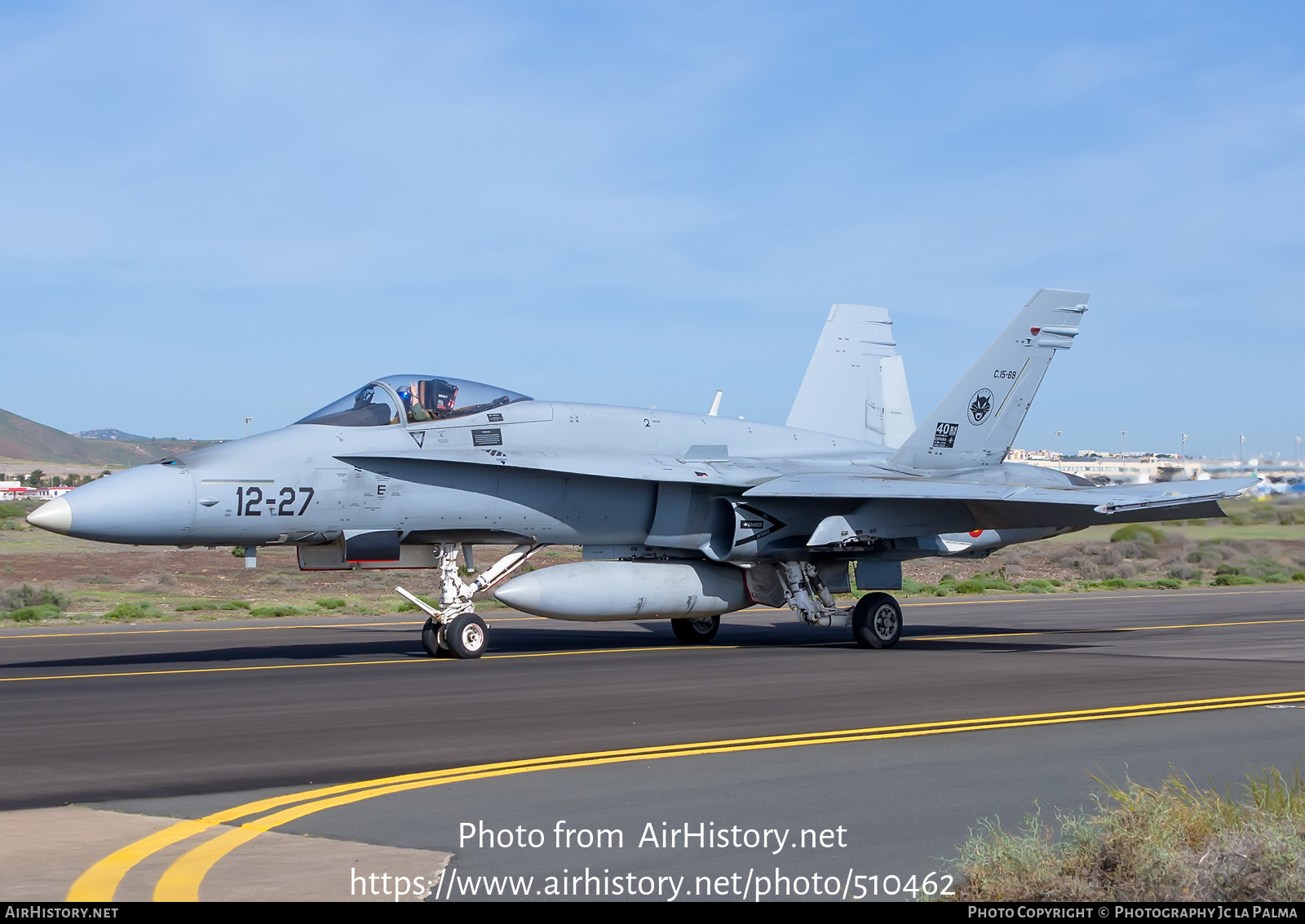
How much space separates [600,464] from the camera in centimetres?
1711

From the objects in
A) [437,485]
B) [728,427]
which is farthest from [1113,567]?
[437,485]

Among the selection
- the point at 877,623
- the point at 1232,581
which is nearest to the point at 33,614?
the point at 877,623

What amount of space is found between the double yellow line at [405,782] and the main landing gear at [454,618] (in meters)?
7.04

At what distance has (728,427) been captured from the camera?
19344 mm

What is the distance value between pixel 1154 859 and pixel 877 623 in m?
13.6

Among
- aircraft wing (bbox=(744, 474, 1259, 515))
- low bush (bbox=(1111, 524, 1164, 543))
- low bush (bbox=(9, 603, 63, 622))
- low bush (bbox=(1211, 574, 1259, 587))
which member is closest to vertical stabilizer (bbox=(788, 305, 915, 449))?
aircraft wing (bbox=(744, 474, 1259, 515))

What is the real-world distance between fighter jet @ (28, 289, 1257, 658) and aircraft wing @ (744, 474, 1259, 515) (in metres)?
0.04

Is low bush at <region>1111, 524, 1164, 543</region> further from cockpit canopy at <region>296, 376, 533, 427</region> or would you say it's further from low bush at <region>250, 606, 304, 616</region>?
cockpit canopy at <region>296, 376, 533, 427</region>

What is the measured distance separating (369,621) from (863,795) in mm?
17023

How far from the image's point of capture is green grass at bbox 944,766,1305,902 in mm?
4781

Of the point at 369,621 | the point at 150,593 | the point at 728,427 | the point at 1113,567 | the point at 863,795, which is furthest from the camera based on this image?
the point at 1113,567

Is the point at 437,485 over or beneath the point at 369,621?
over

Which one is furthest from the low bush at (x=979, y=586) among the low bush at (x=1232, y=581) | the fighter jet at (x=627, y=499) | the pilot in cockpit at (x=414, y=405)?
the pilot in cockpit at (x=414, y=405)
